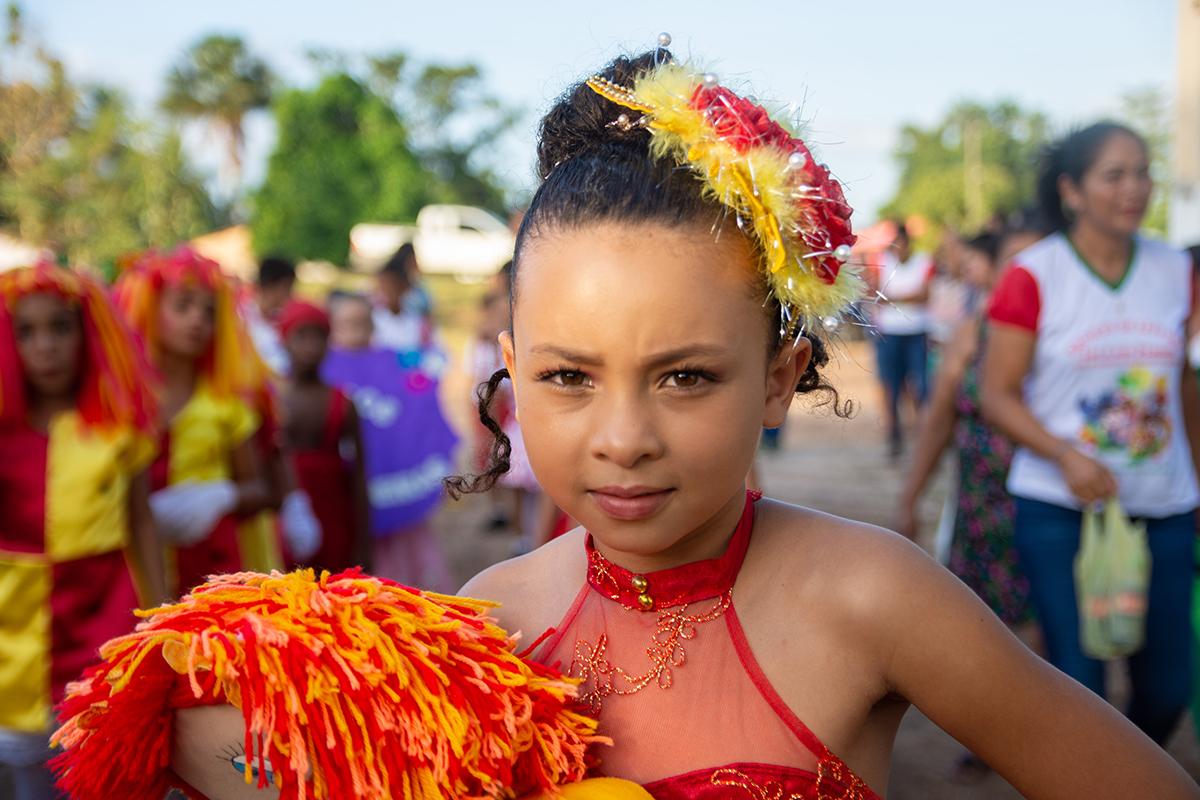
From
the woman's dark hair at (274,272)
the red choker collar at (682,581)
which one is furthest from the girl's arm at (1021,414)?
the woman's dark hair at (274,272)

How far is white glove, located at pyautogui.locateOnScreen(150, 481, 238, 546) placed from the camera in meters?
3.85

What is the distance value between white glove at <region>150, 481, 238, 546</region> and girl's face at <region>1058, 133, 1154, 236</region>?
126 inches

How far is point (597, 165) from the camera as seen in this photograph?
1453 millimetres

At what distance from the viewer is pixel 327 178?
33438 mm

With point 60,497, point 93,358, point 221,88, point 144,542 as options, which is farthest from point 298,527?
point 221,88

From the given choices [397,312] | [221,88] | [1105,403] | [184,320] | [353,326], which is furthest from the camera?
[221,88]

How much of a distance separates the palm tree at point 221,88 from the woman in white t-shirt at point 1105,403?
6100 cm

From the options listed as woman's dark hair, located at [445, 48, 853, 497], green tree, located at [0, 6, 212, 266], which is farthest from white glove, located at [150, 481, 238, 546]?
green tree, located at [0, 6, 212, 266]

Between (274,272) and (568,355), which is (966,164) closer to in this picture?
(274,272)

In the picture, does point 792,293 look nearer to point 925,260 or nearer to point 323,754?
point 323,754

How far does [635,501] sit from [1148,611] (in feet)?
8.67

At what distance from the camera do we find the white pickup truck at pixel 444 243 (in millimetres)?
33406

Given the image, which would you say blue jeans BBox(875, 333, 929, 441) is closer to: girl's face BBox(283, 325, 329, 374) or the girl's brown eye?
girl's face BBox(283, 325, 329, 374)

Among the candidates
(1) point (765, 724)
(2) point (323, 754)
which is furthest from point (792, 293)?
(2) point (323, 754)
